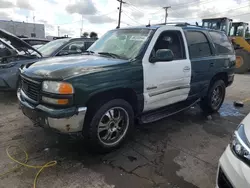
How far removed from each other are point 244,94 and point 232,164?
682 centimetres

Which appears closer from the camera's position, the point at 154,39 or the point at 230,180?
the point at 230,180

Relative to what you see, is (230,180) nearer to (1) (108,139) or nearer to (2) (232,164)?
(2) (232,164)

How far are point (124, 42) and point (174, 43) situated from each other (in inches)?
38.5

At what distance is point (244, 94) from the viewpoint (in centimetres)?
779

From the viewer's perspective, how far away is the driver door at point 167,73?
140 inches

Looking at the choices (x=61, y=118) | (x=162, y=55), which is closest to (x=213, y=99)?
(x=162, y=55)

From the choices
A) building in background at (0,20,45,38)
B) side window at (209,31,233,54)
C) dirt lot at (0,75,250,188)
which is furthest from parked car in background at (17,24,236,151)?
building in background at (0,20,45,38)

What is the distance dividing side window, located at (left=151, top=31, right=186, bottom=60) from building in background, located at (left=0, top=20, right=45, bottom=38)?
3880cm

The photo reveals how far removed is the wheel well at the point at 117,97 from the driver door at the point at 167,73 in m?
0.20

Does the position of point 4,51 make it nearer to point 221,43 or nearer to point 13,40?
point 13,40

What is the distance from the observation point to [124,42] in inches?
155

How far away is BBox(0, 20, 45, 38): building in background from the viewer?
38188 millimetres

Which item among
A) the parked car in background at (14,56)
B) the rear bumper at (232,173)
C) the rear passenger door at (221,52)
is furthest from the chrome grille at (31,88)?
the rear passenger door at (221,52)

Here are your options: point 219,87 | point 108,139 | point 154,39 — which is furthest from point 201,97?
point 108,139
